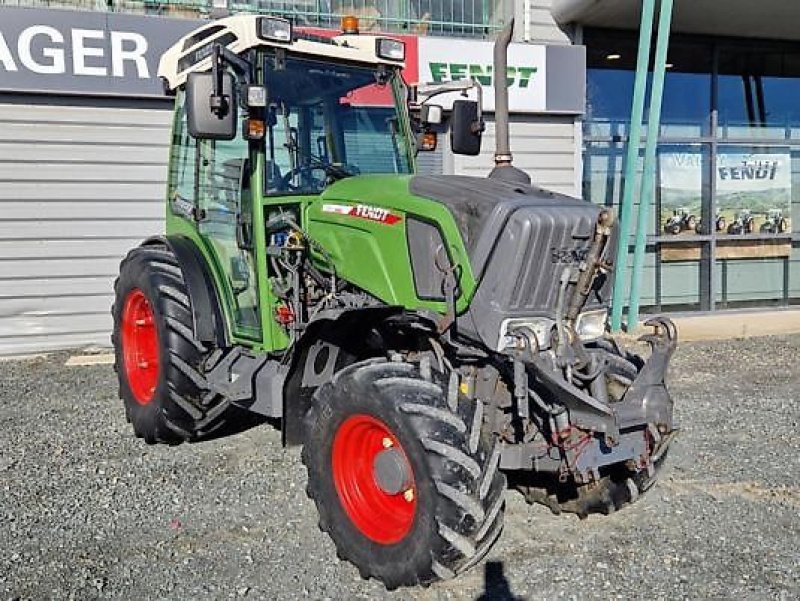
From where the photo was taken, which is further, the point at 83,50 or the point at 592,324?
the point at 83,50

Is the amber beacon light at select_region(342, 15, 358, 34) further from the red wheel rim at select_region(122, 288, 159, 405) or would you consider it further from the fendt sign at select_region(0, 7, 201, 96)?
the fendt sign at select_region(0, 7, 201, 96)

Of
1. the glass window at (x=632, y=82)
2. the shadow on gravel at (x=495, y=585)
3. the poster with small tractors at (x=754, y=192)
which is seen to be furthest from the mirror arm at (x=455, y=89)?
the poster with small tractors at (x=754, y=192)

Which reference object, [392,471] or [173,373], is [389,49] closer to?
[173,373]

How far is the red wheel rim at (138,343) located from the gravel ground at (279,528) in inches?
14.6

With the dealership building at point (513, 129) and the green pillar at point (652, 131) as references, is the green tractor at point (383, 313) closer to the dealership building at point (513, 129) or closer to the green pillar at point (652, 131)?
the dealership building at point (513, 129)

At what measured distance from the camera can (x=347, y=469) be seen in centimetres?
361

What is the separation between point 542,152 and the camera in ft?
31.9

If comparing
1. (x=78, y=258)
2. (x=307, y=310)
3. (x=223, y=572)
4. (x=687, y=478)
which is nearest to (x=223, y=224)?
(x=307, y=310)

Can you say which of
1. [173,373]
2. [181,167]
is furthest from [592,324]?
[181,167]

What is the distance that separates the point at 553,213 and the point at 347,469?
4.63 feet

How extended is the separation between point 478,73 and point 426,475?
686 centimetres

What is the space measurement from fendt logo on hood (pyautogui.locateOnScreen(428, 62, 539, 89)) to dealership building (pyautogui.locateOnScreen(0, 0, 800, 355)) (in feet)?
0.07

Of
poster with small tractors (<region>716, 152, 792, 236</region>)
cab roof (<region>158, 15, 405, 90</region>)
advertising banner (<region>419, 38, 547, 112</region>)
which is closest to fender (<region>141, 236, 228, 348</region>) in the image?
cab roof (<region>158, 15, 405, 90</region>)

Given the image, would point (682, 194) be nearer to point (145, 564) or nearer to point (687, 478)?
point (687, 478)
